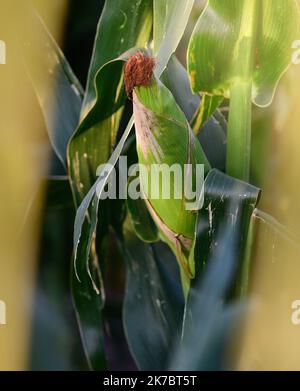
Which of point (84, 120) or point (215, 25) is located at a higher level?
point (215, 25)

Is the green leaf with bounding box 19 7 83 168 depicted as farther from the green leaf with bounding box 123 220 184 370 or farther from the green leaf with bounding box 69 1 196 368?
the green leaf with bounding box 123 220 184 370

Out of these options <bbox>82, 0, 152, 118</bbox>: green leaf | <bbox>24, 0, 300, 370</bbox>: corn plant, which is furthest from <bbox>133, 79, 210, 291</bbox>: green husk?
<bbox>82, 0, 152, 118</bbox>: green leaf

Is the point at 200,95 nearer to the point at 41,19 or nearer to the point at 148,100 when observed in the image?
the point at 148,100

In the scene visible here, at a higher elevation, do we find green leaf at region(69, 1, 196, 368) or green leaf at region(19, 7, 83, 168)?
green leaf at region(19, 7, 83, 168)

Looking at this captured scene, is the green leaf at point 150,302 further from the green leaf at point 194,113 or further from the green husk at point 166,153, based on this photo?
the green leaf at point 194,113

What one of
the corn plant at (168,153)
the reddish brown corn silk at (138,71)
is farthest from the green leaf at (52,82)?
the reddish brown corn silk at (138,71)

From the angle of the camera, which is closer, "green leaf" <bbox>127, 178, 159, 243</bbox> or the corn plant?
the corn plant
